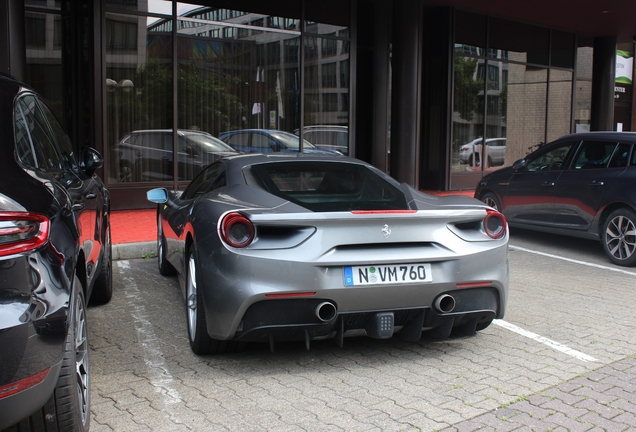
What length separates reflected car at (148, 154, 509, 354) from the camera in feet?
12.3

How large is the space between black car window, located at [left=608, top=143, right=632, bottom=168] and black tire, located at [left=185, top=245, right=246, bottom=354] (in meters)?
5.74

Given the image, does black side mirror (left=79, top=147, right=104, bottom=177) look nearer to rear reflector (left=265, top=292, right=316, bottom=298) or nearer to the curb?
rear reflector (left=265, top=292, right=316, bottom=298)

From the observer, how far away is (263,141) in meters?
12.9

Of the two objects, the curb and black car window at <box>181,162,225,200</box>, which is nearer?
black car window at <box>181,162,225,200</box>

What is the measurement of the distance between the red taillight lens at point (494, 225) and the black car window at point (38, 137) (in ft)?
8.73

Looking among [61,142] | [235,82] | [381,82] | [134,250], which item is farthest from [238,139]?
[61,142]

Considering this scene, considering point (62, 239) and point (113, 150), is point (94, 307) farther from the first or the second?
point (113, 150)

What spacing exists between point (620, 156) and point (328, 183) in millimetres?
4731

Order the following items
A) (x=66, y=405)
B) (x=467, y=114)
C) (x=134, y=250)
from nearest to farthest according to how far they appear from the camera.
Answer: (x=66, y=405)
(x=134, y=250)
(x=467, y=114)

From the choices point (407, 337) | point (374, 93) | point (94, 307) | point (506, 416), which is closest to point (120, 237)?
point (94, 307)

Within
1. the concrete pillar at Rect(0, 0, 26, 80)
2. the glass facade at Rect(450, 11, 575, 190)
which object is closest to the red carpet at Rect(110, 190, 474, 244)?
the concrete pillar at Rect(0, 0, 26, 80)

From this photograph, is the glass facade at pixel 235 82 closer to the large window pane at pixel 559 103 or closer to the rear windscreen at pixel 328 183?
the large window pane at pixel 559 103

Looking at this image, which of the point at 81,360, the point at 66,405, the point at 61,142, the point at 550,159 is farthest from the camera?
the point at 550,159

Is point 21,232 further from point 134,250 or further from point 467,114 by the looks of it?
point 467,114
